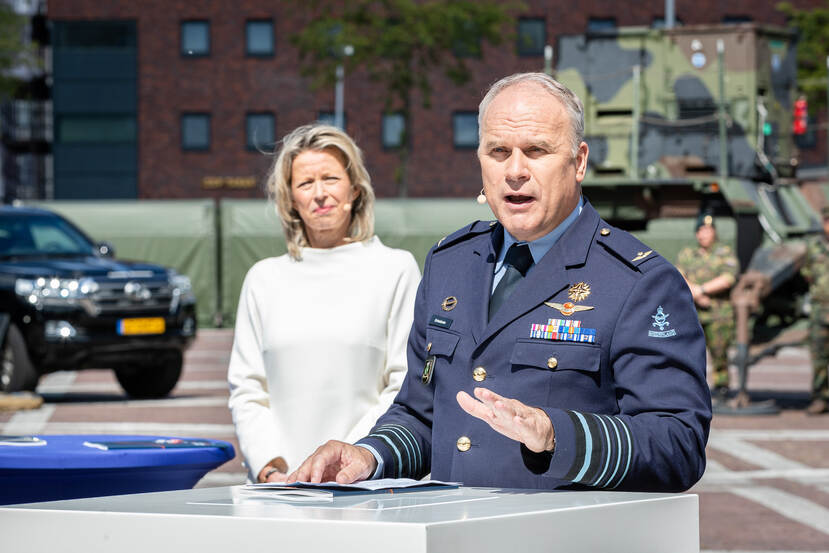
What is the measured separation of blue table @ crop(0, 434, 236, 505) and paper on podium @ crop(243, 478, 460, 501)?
93 centimetres

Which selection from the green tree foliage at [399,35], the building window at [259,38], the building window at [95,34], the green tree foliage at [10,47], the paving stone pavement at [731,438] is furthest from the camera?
the building window at [95,34]

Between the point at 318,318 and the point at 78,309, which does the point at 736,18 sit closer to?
the point at 78,309

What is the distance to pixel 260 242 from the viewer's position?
30.2 m

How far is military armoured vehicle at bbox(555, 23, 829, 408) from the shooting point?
17.2m

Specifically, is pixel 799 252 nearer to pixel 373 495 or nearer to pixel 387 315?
pixel 387 315

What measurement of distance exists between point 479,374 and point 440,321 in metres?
0.19

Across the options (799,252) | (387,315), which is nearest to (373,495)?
(387,315)

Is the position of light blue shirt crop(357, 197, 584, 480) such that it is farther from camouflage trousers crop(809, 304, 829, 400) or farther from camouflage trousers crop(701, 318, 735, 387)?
camouflage trousers crop(809, 304, 829, 400)

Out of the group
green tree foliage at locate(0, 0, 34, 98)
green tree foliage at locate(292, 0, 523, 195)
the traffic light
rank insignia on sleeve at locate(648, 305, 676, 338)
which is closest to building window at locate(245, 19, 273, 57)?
green tree foliage at locate(0, 0, 34, 98)

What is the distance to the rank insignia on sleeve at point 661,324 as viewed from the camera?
9.11 ft

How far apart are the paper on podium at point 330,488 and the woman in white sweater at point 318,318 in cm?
143

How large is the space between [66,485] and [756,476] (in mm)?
7461

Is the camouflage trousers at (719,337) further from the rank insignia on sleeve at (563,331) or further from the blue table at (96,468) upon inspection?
the rank insignia on sleeve at (563,331)

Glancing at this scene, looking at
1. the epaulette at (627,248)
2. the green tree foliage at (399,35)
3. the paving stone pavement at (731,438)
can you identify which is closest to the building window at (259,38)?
the green tree foliage at (399,35)
